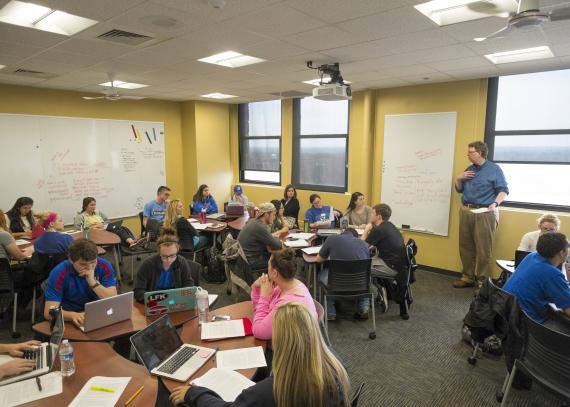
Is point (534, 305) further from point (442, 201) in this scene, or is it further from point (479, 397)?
point (442, 201)

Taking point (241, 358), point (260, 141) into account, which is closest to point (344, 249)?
point (241, 358)

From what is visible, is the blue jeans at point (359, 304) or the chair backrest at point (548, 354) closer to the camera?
the chair backrest at point (548, 354)

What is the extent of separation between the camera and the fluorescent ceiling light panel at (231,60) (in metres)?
4.05

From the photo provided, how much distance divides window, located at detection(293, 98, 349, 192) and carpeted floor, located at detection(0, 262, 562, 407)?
303 cm

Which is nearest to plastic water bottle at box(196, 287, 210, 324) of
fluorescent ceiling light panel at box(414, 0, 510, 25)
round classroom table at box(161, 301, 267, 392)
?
round classroom table at box(161, 301, 267, 392)

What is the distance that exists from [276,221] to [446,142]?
9.17ft

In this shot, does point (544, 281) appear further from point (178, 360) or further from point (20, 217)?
point (20, 217)

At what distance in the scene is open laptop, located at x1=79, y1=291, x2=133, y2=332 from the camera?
2266 mm

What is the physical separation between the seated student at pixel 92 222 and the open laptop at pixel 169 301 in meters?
3.07

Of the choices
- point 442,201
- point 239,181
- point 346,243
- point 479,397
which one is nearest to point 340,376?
point 479,397

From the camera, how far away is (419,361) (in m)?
3.38

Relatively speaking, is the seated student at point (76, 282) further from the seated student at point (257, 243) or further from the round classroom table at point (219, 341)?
the seated student at point (257, 243)

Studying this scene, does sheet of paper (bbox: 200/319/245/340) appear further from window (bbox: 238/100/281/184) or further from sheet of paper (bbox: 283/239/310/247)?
window (bbox: 238/100/281/184)

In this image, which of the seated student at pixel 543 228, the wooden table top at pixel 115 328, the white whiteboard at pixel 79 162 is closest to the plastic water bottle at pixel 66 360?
the wooden table top at pixel 115 328
